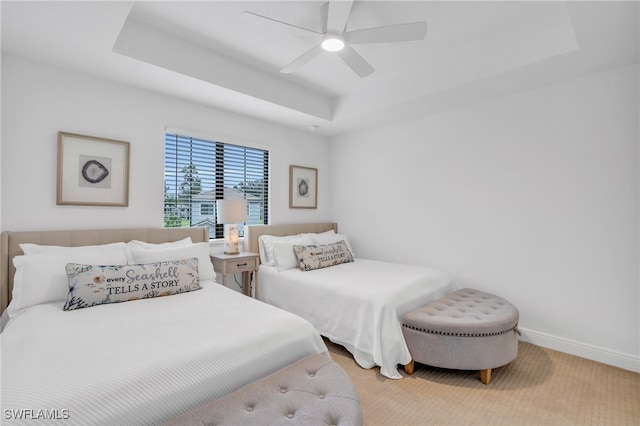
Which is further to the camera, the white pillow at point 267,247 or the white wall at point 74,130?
the white pillow at point 267,247

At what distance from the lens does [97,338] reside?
1.48m

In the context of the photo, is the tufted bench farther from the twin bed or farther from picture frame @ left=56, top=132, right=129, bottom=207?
picture frame @ left=56, top=132, right=129, bottom=207

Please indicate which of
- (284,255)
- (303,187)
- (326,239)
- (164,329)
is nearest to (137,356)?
(164,329)

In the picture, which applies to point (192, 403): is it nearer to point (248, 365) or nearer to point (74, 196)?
point (248, 365)

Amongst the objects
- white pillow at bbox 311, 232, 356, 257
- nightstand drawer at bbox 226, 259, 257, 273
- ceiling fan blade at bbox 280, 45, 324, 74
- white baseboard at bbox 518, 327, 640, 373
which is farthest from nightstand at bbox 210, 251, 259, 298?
white baseboard at bbox 518, 327, 640, 373

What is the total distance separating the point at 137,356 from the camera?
132cm

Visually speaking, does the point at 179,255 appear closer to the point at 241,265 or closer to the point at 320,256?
the point at 241,265

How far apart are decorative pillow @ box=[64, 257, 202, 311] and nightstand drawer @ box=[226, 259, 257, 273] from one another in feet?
2.32

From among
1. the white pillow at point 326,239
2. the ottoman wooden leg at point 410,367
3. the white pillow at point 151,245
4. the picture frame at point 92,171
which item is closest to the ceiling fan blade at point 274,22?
the picture frame at point 92,171

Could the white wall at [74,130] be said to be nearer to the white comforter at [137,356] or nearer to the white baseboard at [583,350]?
the white comforter at [137,356]

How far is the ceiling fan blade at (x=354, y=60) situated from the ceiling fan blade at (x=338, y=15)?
0.19 m

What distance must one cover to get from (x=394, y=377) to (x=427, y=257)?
1.68 meters

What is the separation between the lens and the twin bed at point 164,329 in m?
1.15

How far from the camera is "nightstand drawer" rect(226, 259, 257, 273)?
3113 millimetres
